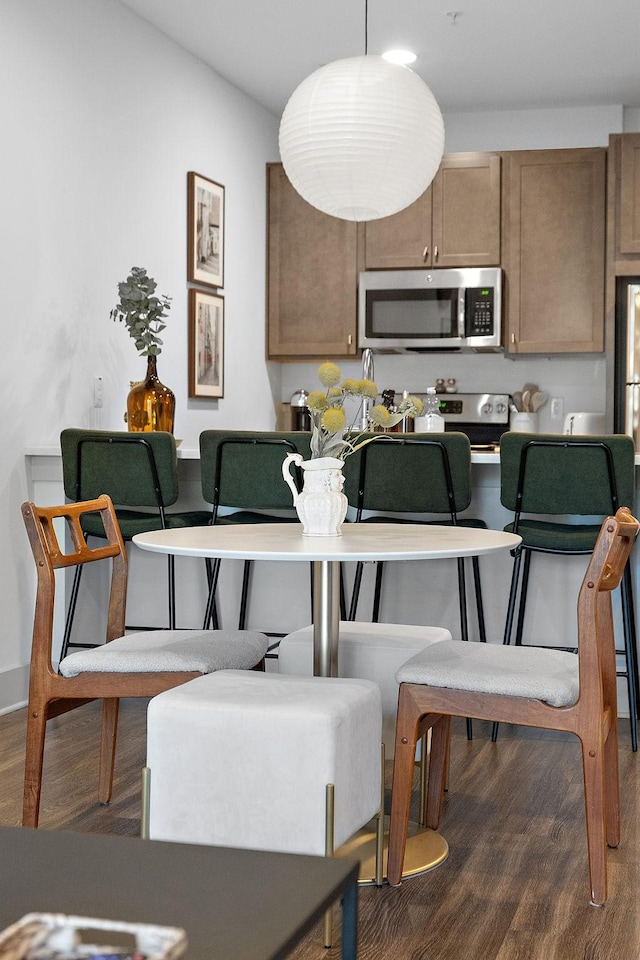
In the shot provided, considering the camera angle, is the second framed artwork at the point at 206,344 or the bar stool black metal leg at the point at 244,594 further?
the second framed artwork at the point at 206,344

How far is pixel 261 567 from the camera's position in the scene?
397 centimetres

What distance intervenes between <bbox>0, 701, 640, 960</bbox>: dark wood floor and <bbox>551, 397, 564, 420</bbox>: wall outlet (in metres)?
2.71

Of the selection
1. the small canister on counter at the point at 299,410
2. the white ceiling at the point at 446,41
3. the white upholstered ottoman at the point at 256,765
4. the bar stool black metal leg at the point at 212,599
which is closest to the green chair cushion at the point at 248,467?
→ the bar stool black metal leg at the point at 212,599

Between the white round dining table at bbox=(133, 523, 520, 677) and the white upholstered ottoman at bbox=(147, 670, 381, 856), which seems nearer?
the white upholstered ottoman at bbox=(147, 670, 381, 856)

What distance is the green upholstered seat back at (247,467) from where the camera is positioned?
3.55 m

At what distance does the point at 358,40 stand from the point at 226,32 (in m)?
0.61

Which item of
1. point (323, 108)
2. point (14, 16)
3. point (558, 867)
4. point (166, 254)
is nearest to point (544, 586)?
point (558, 867)

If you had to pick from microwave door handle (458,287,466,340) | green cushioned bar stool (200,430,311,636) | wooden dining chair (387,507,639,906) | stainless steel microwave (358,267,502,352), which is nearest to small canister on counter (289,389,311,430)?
stainless steel microwave (358,267,502,352)

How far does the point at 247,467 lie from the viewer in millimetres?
3578

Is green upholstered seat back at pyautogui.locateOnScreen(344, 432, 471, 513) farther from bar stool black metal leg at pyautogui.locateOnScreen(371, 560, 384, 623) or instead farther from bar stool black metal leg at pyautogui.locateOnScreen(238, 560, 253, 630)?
bar stool black metal leg at pyautogui.locateOnScreen(238, 560, 253, 630)

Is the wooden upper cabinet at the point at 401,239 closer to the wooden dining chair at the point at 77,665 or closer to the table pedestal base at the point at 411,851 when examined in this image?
the wooden dining chair at the point at 77,665

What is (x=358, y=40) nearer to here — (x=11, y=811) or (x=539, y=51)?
(x=539, y=51)

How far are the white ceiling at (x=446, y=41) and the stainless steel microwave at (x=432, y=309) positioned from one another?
0.99m

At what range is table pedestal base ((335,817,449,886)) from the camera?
230 cm
